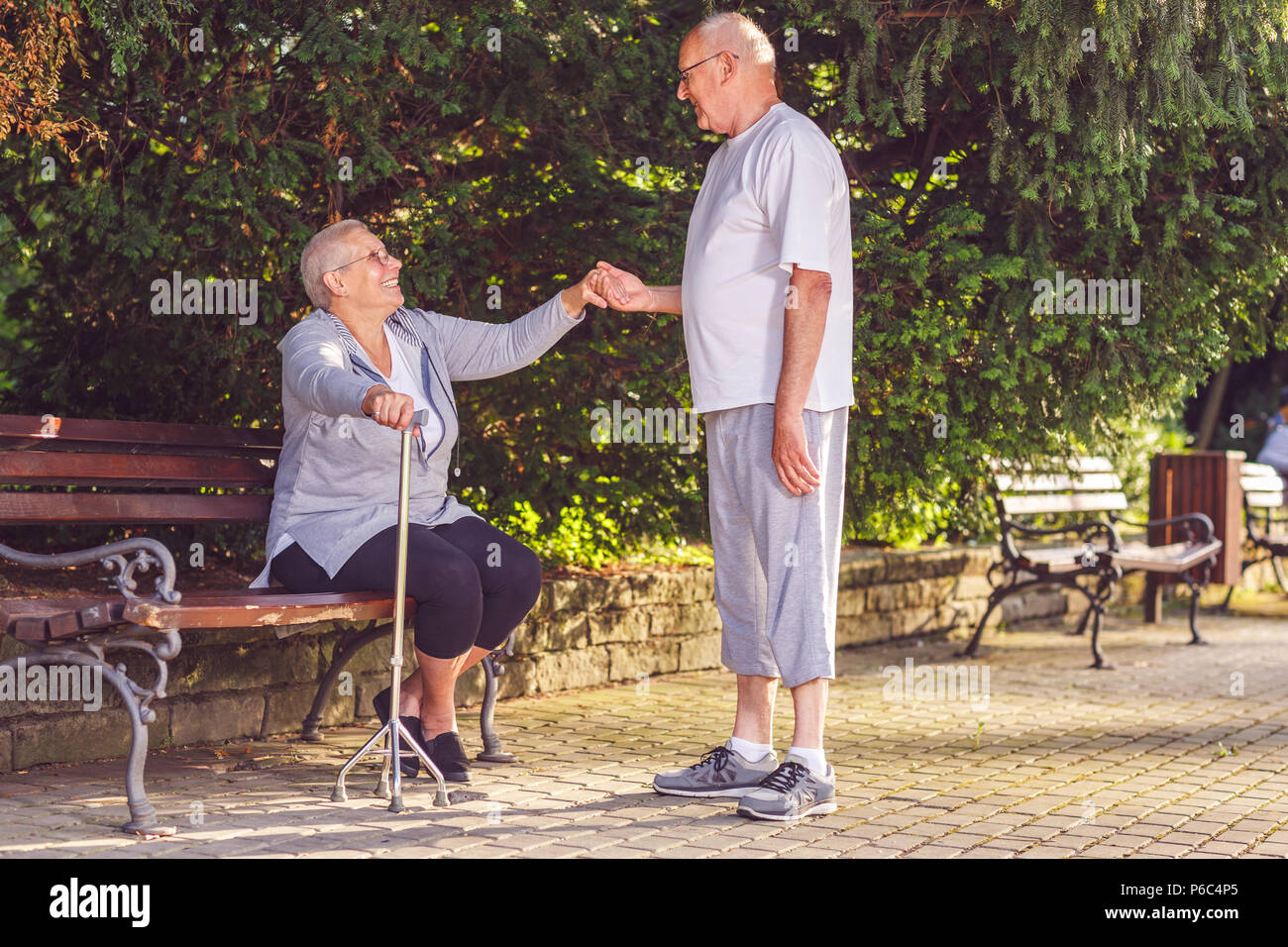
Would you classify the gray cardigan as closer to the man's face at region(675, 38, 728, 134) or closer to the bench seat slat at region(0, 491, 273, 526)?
the bench seat slat at region(0, 491, 273, 526)

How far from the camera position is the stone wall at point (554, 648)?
511 centimetres

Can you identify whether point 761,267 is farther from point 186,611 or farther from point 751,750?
point 186,611

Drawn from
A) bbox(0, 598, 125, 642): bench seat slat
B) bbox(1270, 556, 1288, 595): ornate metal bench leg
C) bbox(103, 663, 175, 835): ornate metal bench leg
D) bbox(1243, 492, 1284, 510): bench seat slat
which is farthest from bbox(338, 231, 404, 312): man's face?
bbox(1270, 556, 1288, 595): ornate metal bench leg

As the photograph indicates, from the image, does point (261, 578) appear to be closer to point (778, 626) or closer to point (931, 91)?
point (778, 626)

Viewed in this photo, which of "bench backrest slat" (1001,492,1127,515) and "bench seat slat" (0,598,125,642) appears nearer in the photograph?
"bench seat slat" (0,598,125,642)

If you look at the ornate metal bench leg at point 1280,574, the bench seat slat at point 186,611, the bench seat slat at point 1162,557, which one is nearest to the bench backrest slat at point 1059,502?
the bench seat slat at point 1162,557

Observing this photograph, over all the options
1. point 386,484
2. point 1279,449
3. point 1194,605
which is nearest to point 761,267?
point 386,484

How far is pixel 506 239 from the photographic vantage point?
622 cm

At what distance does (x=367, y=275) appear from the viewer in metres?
4.96

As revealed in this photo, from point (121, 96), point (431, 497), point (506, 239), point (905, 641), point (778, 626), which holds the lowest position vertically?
point (905, 641)

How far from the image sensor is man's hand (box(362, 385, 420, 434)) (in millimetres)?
4277
